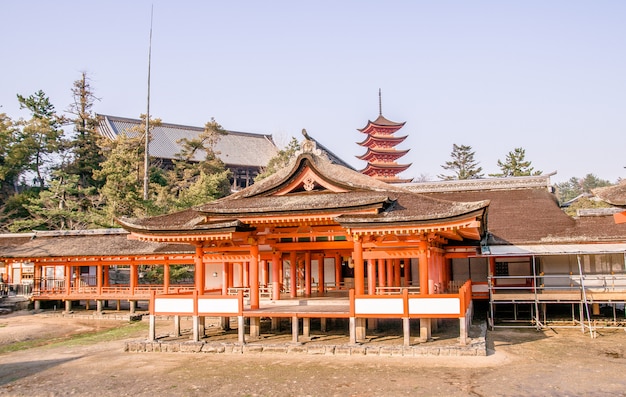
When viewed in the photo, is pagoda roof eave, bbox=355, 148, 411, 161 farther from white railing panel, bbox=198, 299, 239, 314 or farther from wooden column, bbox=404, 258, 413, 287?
white railing panel, bbox=198, 299, 239, 314

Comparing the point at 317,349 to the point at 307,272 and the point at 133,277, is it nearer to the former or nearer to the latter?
the point at 307,272

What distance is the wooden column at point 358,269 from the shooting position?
738 inches

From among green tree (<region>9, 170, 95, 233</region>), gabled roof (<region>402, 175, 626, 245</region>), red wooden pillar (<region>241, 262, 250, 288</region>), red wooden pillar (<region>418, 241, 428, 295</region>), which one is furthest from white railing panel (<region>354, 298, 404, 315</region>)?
green tree (<region>9, 170, 95, 233</region>)

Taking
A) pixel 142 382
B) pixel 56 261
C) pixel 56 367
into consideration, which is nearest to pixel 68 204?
pixel 56 261

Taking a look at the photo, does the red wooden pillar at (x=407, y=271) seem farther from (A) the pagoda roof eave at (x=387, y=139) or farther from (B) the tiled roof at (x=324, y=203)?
(A) the pagoda roof eave at (x=387, y=139)

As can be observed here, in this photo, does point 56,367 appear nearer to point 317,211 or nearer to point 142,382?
point 142,382

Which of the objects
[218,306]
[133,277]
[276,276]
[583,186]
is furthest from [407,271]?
[583,186]

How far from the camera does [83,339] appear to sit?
79.0 feet

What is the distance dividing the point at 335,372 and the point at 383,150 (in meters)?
43.5

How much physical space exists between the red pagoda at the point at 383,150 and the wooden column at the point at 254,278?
37796 millimetres

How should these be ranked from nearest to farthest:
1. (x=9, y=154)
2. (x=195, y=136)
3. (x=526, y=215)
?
(x=526, y=215) → (x=9, y=154) → (x=195, y=136)

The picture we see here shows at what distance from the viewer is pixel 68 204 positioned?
43344mm

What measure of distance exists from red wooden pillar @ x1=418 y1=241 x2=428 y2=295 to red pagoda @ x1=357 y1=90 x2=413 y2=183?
3895 centimetres

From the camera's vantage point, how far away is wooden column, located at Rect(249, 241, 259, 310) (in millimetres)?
20656
